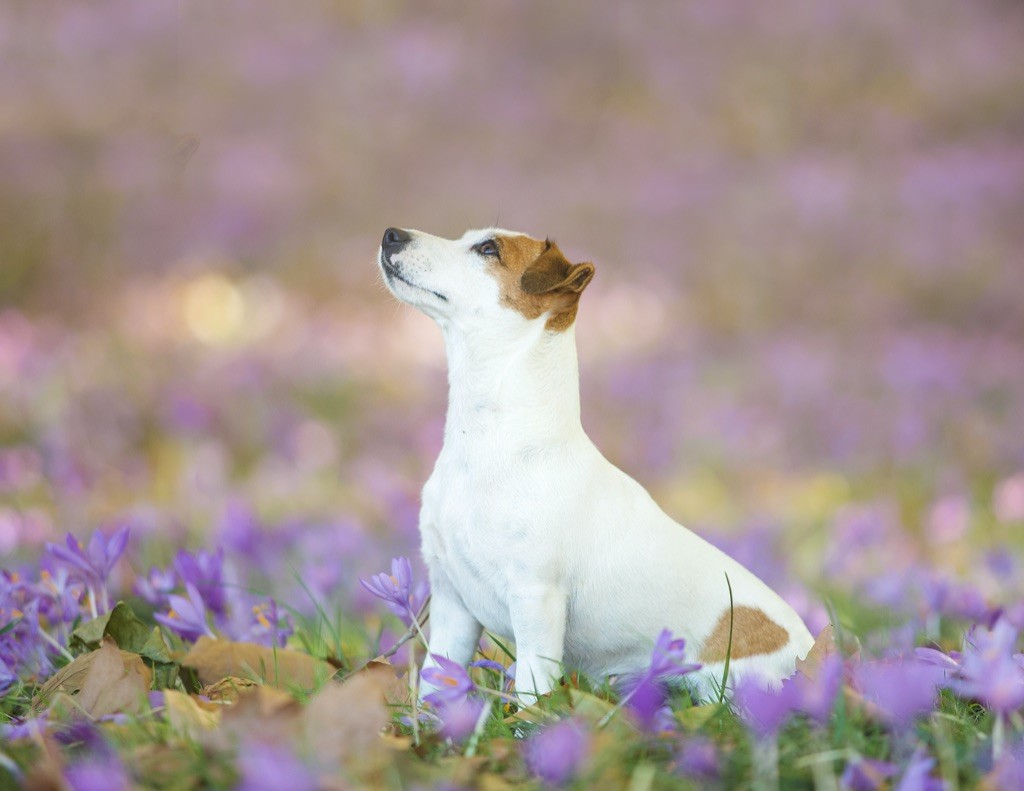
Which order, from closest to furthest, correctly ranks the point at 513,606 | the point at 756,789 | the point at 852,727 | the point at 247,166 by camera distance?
1. the point at 756,789
2. the point at 852,727
3. the point at 513,606
4. the point at 247,166

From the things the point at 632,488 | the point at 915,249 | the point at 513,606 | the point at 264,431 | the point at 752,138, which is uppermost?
the point at 752,138

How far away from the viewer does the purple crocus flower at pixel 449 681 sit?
1482 mm

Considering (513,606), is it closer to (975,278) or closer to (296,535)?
(296,535)

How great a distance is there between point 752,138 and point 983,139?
1.49 meters

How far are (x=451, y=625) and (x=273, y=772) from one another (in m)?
0.95

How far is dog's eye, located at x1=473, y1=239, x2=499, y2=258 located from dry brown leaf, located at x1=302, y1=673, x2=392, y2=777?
934mm

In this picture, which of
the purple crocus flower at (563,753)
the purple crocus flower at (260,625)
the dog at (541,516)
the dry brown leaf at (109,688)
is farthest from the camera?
the purple crocus flower at (260,625)

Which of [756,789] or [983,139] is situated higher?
[983,139]

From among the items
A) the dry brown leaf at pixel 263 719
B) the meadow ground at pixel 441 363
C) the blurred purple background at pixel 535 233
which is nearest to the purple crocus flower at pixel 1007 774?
the meadow ground at pixel 441 363

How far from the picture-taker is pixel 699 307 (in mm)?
6793

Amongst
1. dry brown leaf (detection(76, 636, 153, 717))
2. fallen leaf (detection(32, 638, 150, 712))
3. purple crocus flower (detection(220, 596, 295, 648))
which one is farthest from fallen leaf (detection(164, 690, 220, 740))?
purple crocus flower (detection(220, 596, 295, 648))

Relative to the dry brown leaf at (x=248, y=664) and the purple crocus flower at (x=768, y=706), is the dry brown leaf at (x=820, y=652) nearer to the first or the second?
the purple crocus flower at (x=768, y=706)

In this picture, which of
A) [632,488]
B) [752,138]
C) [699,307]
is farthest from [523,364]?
[752,138]

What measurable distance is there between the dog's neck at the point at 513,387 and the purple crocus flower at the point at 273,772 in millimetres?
834
